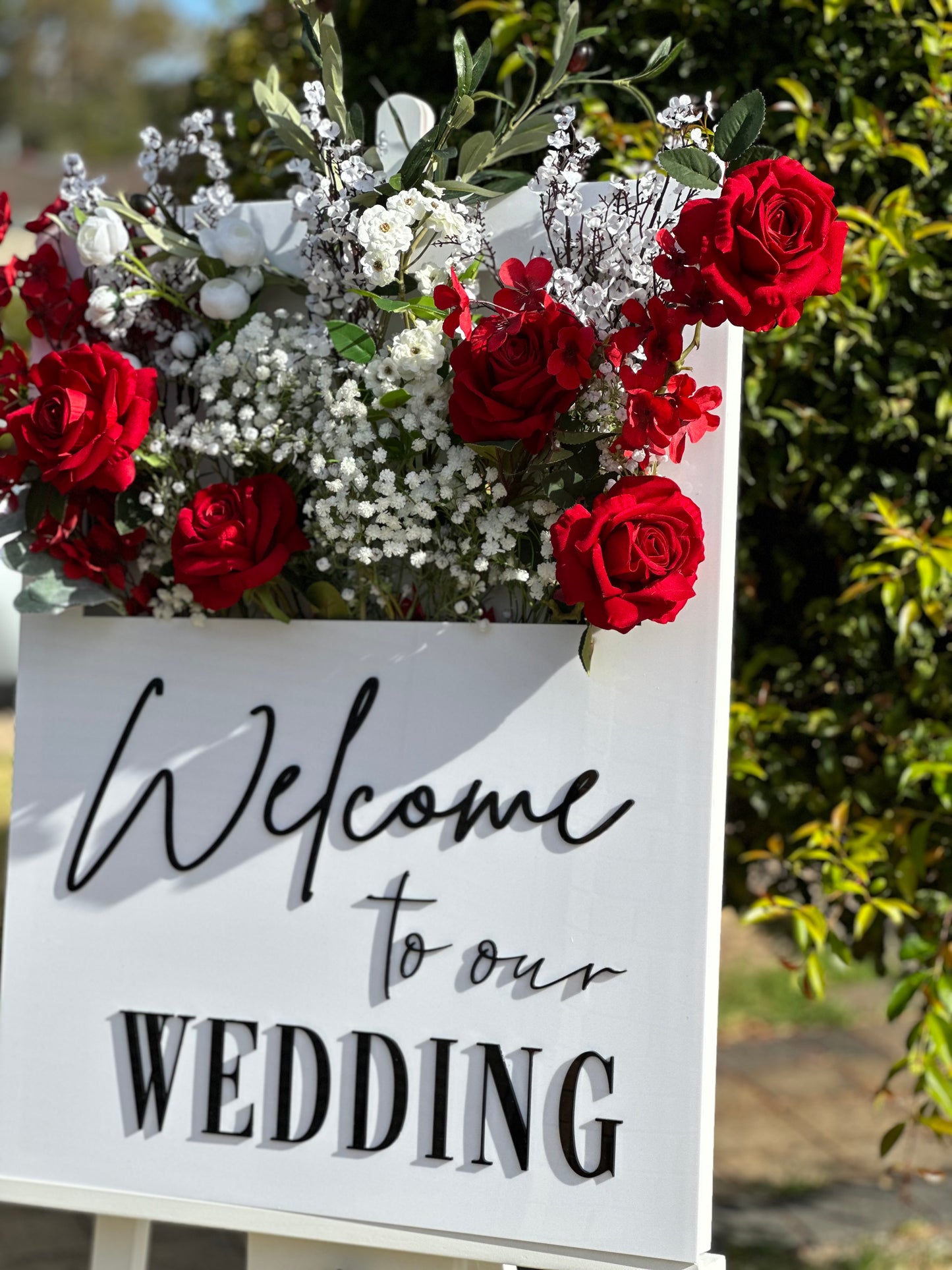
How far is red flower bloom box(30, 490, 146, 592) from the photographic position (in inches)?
54.5

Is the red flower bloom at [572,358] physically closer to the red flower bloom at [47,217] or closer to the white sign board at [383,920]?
the white sign board at [383,920]

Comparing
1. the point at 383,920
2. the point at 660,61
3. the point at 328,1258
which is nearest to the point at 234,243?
the point at 660,61

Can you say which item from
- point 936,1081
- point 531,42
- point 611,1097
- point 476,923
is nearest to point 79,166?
point 531,42

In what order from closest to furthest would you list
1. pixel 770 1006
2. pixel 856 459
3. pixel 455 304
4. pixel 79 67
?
pixel 455 304
pixel 856 459
pixel 770 1006
pixel 79 67

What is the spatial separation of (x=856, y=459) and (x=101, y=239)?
116cm

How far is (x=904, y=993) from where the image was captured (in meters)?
1.62

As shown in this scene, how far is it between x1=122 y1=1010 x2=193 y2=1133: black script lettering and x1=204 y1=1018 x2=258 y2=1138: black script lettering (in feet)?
0.13

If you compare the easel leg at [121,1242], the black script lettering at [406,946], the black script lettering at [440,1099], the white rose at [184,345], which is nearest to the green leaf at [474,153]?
the white rose at [184,345]

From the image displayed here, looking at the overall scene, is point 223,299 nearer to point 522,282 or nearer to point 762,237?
point 522,282

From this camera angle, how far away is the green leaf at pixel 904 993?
1608 mm

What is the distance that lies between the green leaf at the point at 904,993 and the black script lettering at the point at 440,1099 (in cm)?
65

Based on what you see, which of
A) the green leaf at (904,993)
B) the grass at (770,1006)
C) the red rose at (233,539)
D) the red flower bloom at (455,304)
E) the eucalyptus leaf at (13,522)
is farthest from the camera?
the grass at (770,1006)

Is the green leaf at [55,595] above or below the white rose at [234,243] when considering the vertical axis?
below

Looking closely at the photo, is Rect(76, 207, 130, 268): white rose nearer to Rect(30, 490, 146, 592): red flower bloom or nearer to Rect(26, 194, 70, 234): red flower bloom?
Rect(26, 194, 70, 234): red flower bloom
